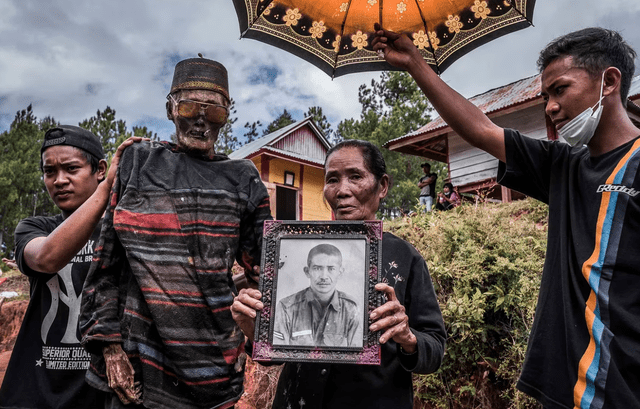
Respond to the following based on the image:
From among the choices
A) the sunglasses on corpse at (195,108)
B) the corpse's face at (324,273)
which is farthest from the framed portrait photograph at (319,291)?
the sunglasses on corpse at (195,108)

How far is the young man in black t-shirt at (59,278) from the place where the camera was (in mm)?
2209

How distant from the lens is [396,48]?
2346mm

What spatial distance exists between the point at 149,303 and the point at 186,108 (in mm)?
913

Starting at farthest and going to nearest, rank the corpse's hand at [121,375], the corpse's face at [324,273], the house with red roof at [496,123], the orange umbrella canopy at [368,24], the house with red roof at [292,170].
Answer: the house with red roof at [292,170], the house with red roof at [496,123], the orange umbrella canopy at [368,24], the corpse's hand at [121,375], the corpse's face at [324,273]

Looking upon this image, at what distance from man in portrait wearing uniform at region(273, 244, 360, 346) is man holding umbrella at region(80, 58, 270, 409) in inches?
16.9

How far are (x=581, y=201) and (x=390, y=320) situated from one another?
0.99 meters

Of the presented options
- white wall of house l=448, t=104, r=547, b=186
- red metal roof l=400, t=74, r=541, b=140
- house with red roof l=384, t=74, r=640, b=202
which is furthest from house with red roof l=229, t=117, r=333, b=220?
red metal roof l=400, t=74, r=541, b=140

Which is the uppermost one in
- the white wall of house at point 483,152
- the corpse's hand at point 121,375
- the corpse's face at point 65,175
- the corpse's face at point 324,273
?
the white wall of house at point 483,152

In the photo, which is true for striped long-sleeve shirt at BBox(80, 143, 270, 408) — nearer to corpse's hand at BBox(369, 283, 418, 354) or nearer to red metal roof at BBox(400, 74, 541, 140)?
corpse's hand at BBox(369, 283, 418, 354)

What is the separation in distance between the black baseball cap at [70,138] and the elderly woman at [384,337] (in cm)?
145

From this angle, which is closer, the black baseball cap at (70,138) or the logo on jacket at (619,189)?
the logo on jacket at (619,189)

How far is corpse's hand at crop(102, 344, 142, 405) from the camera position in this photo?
1.88 metres

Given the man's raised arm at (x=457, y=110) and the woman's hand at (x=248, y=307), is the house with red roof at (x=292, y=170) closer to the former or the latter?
the man's raised arm at (x=457, y=110)

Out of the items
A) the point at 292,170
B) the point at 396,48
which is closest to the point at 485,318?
the point at 396,48
